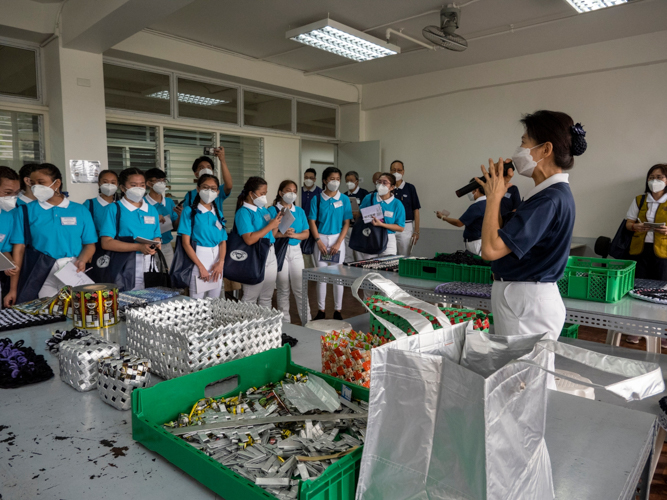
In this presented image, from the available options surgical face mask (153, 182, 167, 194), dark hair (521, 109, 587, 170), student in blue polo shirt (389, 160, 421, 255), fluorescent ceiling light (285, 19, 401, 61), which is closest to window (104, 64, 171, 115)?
surgical face mask (153, 182, 167, 194)

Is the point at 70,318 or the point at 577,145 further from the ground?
the point at 577,145

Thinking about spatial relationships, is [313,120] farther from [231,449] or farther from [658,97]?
[231,449]

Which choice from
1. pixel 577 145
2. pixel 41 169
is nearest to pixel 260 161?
pixel 41 169

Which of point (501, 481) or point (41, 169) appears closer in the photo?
point (501, 481)

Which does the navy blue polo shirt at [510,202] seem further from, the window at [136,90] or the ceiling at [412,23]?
the window at [136,90]

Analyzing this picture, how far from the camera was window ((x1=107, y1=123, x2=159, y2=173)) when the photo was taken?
17.7 ft

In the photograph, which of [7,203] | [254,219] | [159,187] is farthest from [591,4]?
[7,203]

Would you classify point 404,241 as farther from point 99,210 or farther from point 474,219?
point 99,210

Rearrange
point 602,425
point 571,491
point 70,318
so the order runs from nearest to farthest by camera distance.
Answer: point 571,491, point 602,425, point 70,318

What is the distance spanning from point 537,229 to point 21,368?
171 centimetres

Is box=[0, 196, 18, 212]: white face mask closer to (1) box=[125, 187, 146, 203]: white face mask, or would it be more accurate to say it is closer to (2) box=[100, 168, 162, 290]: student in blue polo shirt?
(2) box=[100, 168, 162, 290]: student in blue polo shirt

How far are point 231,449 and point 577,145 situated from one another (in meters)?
1.60

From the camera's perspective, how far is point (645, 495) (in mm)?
1129

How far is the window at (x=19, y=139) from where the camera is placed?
4699mm
